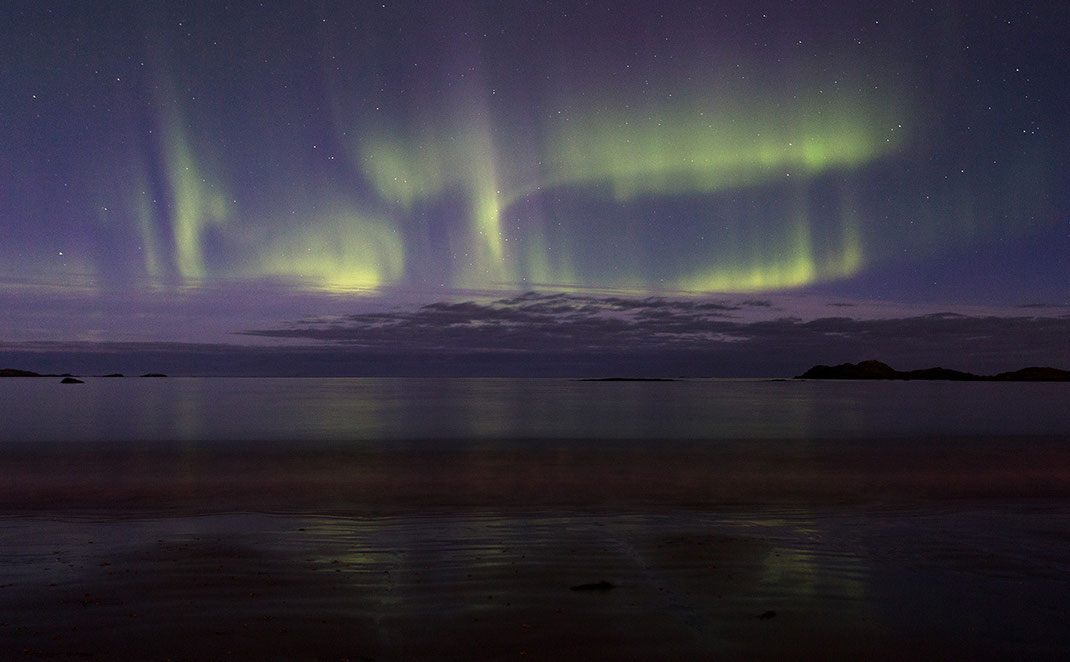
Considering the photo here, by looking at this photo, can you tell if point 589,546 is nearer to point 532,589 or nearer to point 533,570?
point 533,570

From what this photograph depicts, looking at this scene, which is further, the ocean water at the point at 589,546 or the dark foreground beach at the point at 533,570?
the ocean water at the point at 589,546

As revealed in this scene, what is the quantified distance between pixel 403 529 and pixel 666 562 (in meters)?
5.67

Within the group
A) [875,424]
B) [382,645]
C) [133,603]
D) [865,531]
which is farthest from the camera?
[875,424]

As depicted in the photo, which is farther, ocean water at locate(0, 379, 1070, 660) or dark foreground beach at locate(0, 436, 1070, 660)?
ocean water at locate(0, 379, 1070, 660)

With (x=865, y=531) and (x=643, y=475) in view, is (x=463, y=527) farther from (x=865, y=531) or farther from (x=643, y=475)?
(x=643, y=475)

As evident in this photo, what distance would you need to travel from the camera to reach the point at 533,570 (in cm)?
1097

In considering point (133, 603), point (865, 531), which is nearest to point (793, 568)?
point (865, 531)

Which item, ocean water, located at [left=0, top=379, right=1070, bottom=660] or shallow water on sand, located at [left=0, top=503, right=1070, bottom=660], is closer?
shallow water on sand, located at [left=0, top=503, right=1070, bottom=660]

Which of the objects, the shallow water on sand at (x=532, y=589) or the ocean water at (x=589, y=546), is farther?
the ocean water at (x=589, y=546)

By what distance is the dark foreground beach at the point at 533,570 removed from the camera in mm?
8164

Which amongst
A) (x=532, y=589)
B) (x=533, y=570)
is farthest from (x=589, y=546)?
(x=532, y=589)

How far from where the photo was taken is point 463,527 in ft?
47.5

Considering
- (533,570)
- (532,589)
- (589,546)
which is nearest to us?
(532,589)

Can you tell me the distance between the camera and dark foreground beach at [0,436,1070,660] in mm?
8164
